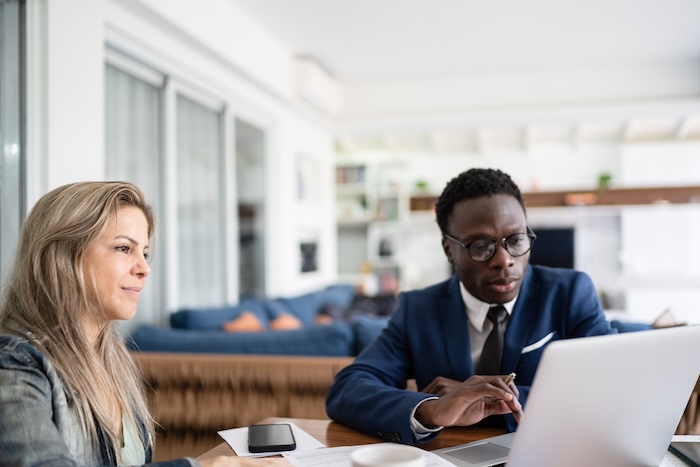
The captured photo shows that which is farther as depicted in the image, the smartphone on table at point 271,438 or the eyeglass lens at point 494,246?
the eyeglass lens at point 494,246

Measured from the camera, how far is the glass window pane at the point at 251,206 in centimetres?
475

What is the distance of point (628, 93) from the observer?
5.62m

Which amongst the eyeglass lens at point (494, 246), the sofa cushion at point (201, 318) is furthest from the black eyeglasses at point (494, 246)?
the sofa cushion at point (201, 318)

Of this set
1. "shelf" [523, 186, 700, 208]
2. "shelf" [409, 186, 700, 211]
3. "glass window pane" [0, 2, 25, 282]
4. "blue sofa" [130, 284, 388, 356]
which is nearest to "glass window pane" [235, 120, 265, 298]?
"blue sofa" [130, 284, 388, 356]

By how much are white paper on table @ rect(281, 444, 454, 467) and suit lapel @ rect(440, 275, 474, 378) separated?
0.31 meters

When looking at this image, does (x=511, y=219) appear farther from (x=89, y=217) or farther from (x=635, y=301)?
(x=635, y=301)

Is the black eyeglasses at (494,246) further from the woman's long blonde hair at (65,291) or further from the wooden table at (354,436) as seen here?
the woman's long blonde hair at (65,291)

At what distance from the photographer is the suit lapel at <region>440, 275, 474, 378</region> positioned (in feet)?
4.28

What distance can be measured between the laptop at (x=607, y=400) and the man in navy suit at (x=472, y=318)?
26cm

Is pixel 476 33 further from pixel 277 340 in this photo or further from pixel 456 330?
pixel 456 330

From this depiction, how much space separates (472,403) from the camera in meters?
1.06

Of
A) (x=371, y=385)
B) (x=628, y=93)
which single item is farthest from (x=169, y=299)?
(x=628, y=93)

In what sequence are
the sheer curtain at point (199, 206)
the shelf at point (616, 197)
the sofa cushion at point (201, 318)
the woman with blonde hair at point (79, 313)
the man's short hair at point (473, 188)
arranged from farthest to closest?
the shelf at point (616, 197) → the sheer curtain at point (199, 206) → the sofa cushion at point (201, 318) → the man's short hair at point (473, 188) → the woman with blonde hair at point (79, 313)

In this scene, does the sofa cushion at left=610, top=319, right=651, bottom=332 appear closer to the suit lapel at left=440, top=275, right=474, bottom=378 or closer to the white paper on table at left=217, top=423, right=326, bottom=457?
the suit lapel at left=440, top=275, right=474, bottom=378
